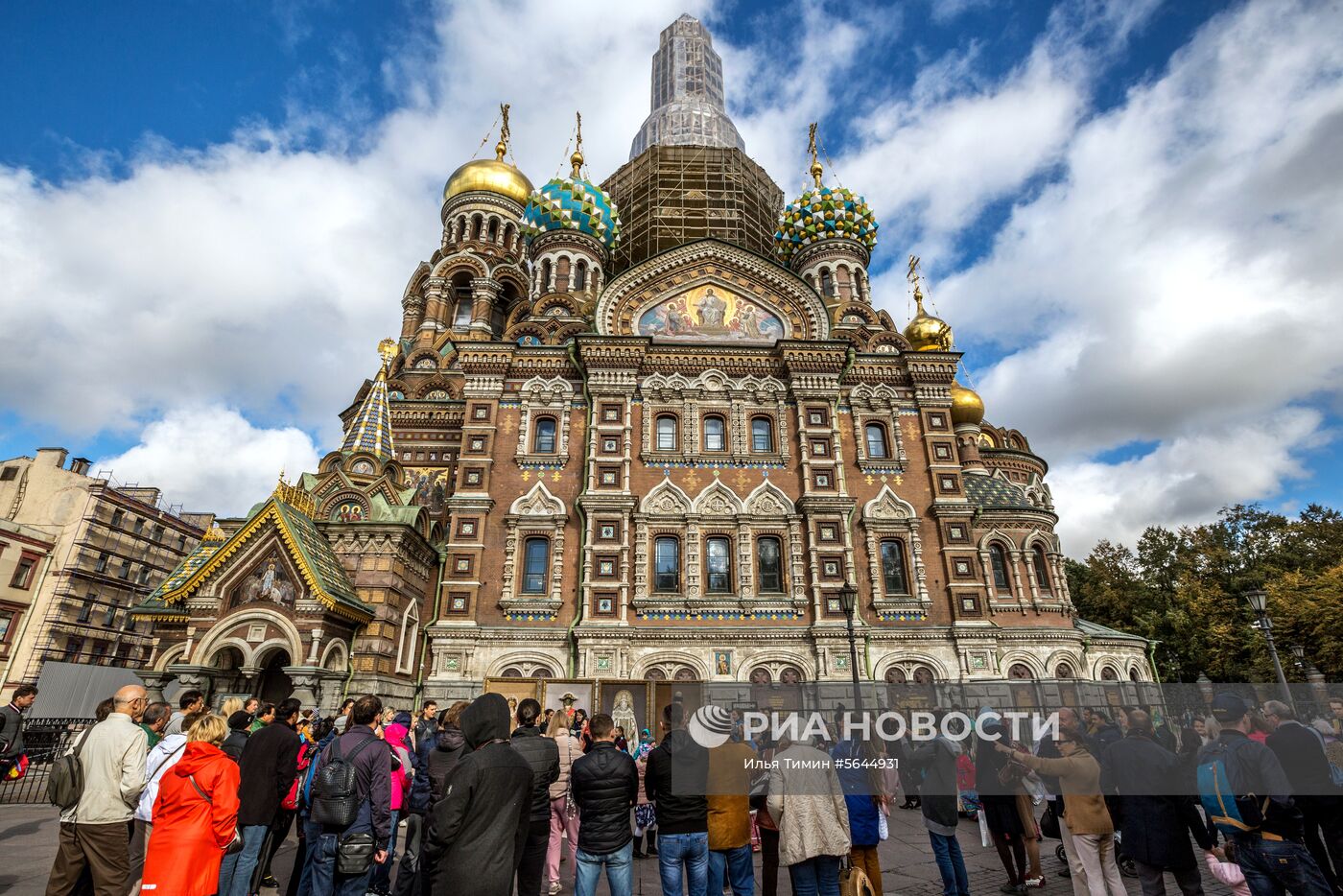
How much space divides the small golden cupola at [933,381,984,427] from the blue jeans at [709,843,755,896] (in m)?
22.1

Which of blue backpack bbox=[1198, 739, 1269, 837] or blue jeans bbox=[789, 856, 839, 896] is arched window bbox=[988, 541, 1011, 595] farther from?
blue jeans bbox=[789, 856, 839, 896]

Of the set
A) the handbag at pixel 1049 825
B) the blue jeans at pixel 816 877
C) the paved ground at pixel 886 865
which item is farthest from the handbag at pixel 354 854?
the handbag at pixel 1049 825

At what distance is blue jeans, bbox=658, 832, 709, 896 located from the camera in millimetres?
5520

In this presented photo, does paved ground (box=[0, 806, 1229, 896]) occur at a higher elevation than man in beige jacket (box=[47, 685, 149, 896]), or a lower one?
lower

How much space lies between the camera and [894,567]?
2092 cm

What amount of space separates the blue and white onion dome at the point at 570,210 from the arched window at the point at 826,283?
355 inches

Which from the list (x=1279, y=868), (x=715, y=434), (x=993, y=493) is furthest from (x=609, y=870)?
(x=993, y=493)

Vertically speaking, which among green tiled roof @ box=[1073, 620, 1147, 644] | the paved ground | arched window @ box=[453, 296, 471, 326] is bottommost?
the paved ground

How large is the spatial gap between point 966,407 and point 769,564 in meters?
10.2

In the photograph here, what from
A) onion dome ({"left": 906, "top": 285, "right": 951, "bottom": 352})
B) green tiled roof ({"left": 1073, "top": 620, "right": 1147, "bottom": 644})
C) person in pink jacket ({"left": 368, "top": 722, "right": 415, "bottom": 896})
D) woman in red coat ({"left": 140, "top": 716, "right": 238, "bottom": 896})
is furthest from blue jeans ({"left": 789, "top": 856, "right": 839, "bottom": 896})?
onion dome ({"left": 906, "top": 285, "right": 951, "bottom": 352})

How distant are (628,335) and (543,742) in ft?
56.8

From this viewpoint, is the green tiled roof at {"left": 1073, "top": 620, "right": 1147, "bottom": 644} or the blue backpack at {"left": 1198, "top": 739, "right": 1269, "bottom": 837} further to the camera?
the green tiled roof at {"left": 1073, "top": 620, "right": 1147, "bottom": 644}

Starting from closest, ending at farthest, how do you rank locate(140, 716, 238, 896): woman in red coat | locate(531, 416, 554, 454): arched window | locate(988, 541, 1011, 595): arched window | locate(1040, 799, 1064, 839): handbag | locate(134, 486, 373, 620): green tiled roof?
locate(140, 716, 238, 896): woman in red coat → locate(1040, 799, 1064, 839): handbag → locate(134, 486, 373, 620): green tiled roof → locate(531, 416, 554, 454): arched window → locate(988, 541, 1011, 595): arched window

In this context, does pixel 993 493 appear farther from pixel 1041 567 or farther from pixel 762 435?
pixel 762 435
